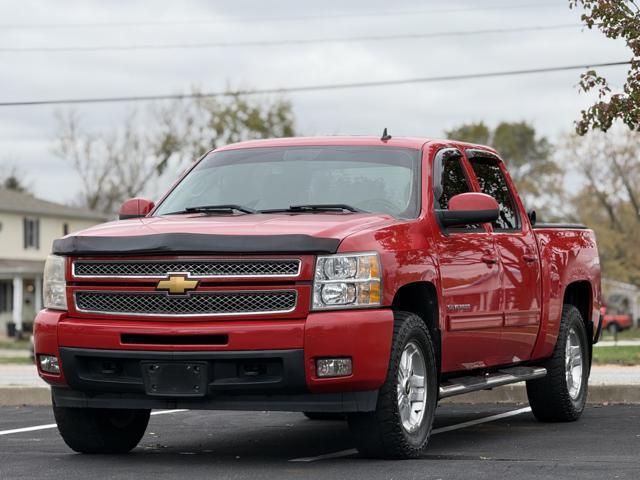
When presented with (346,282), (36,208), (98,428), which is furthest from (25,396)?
(36,208)

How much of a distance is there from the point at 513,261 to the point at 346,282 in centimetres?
269

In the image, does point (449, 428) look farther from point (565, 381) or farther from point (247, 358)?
point (247, 358)

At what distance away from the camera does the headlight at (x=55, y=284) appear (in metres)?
8.37

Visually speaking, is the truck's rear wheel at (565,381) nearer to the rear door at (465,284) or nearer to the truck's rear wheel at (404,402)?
the rear door at (465,284)

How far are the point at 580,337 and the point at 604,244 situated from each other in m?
62.3

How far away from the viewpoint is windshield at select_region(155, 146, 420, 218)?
29.8 ft

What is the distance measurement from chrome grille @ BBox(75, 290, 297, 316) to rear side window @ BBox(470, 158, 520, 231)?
3009 millimetres

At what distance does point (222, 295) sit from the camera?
7.84 m

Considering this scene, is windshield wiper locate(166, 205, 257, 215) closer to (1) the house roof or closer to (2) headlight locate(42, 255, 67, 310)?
(2) headlight locate(42, 255, 67, 310)

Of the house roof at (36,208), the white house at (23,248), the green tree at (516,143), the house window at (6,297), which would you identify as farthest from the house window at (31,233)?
the green tree at (516,143)

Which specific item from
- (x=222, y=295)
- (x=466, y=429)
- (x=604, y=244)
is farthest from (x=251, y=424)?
(x=604, y=244)

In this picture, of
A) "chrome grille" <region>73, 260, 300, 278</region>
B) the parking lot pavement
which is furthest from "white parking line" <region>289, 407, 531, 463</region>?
"chrome grille" <region>73, 260, 300, 278</region>

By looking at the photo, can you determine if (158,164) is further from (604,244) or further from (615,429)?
(615,429)

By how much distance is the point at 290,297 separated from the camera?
25.5 ft
